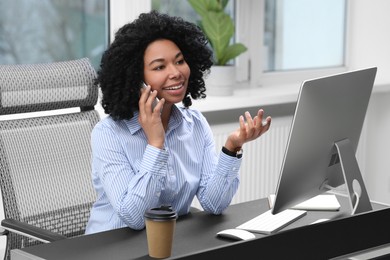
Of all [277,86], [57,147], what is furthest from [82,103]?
[277,86]

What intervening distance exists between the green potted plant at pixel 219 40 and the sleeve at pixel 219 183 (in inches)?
56.2

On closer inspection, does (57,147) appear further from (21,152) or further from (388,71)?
(388,71)

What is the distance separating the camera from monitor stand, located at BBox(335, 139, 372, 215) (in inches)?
84.7

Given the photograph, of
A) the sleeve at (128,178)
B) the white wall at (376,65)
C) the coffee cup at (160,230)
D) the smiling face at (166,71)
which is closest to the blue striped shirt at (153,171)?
the sleeve at (128,178)

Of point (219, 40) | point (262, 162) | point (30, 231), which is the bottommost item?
point (262, 162)

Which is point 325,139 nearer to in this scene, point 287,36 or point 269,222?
point 269,222

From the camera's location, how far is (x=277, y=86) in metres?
4.38

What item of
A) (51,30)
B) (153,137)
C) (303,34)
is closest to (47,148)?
(153,137)

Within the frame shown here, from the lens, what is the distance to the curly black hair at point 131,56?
2305mm

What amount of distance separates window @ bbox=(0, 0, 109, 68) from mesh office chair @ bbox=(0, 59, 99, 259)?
2.87 feet

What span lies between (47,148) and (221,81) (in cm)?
154

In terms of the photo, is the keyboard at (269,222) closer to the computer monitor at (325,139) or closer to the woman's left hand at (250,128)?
the computer monitor at (325,139)

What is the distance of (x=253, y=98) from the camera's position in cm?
392

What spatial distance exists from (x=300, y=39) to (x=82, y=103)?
7.19 feet
